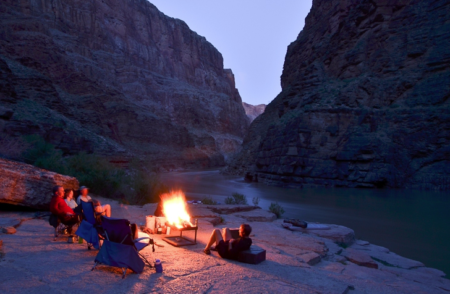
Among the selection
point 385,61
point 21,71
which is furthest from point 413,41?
point 21,71

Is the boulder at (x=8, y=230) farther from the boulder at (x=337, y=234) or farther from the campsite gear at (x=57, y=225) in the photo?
the boulder at (x=337, y=234)

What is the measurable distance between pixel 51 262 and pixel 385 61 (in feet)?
107

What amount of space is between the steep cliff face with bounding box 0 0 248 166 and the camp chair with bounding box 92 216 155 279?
16.8 meters

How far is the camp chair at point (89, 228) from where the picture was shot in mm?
5074

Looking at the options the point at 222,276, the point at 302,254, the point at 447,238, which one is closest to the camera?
the point at 222,276

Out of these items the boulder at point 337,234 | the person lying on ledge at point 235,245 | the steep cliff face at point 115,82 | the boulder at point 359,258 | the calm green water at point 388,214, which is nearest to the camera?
the person lying on ledge at point 235,245

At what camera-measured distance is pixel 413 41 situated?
28578 millimetres

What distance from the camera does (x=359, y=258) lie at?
23.2 ft

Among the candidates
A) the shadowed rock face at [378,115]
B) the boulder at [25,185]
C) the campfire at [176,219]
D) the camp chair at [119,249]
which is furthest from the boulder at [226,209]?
the shadowed rock face at [378,115]

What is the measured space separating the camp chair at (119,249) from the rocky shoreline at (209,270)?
5.5 inches

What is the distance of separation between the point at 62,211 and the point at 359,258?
20.7ft

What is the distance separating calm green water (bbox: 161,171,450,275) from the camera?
34.0 ft

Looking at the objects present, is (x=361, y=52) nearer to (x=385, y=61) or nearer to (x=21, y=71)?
(x=385, y=61)

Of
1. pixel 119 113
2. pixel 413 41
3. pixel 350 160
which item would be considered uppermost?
pixel 413 41
